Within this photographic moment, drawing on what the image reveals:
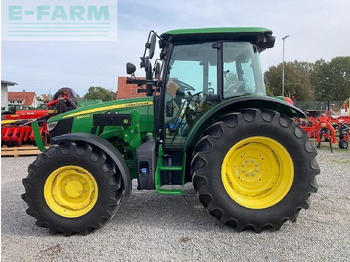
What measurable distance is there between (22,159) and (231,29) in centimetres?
794

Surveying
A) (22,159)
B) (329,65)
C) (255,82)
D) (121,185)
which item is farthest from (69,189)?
(329,65)

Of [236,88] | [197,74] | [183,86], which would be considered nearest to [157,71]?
[183,86]

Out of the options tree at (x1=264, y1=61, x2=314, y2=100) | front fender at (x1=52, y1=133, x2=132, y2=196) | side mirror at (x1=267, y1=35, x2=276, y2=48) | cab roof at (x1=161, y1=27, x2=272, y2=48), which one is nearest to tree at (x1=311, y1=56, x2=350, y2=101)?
tree at (x1=264, y1=61, x2=314, y2=100)

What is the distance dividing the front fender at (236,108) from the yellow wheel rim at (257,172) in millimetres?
473

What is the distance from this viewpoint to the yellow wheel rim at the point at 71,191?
11.5ft

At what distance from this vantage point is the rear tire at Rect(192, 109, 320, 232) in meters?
3.40

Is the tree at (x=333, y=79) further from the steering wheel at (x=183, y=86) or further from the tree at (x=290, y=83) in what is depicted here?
the steering wheel at (x=183, y=86)

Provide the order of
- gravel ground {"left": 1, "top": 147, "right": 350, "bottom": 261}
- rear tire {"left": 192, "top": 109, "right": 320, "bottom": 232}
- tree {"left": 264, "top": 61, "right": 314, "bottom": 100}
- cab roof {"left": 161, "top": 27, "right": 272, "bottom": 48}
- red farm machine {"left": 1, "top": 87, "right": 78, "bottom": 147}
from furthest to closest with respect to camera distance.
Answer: tree {"left": 264, "top": 61, "right": 314, "bottom": 100}
red farm machine {"left": 1, "top": 87, "right": 78, "bottom": 147}
cab roof {"left": 161, "top": 27, "right": 272, "bottom": 48}
rear tire {"left": 192, "top": 109, "right": 320, "bottom": 232}
gravel ground {"left": 1, "top": 147, "right": 350, "bottom": 261}

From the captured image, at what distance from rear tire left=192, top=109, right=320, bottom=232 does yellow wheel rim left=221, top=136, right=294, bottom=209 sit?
2cm

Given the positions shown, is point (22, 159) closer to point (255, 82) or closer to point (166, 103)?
point (166, 103)

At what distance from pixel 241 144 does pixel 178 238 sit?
51.5 inches

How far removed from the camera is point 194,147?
3.75m

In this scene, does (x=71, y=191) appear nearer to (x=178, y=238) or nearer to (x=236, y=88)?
(x=178, y=238)

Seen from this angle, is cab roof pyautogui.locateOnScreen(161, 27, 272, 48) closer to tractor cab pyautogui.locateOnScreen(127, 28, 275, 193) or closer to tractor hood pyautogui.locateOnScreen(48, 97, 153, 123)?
tractor cab pyautogui.locateOnScreen(127, 28, 275, 193)
